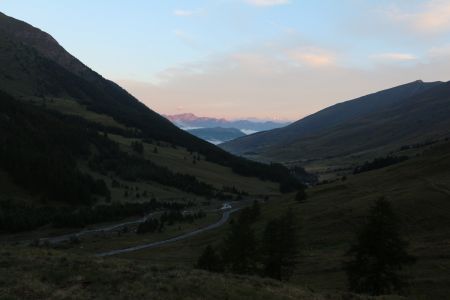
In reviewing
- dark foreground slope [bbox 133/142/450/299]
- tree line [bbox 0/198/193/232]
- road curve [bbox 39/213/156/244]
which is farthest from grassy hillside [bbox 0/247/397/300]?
tree line [bbox 0/198/193/232]

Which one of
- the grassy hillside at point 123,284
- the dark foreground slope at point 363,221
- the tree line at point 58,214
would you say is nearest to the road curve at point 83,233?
the tree line at point 58,214

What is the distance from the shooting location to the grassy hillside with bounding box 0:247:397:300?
26.3 m

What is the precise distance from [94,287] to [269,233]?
31.3 meters

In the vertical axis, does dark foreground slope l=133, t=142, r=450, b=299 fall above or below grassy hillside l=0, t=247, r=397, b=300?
below

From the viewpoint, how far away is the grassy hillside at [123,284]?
86.2 ft

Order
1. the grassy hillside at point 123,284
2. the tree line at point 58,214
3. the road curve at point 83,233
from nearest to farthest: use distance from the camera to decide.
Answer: the grassy hillside at point 123,284 → the road curve at point 83,233 → the tree line at point 58,214

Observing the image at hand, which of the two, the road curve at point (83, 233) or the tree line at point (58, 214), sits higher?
the tree line at point (58, 214)

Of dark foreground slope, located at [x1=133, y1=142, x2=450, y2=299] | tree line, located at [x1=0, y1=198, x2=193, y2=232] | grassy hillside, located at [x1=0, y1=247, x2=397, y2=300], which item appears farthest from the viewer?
tree line, located at [x1=0, y1=198, x2=193, y2=232]

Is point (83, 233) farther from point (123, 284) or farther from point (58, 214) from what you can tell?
point (123, 284)

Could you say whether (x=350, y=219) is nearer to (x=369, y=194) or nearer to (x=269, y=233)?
(x=369, y=194)

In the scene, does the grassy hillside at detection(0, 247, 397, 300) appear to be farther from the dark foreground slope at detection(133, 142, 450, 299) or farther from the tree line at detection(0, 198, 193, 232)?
the tree line at detection(0, 198, 193, 232)

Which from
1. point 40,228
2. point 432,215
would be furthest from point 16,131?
point 432,215

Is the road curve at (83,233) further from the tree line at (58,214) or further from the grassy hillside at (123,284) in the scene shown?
the grassy hillside at (123,284)

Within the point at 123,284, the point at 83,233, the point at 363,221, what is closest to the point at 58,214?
the point at 83,233
